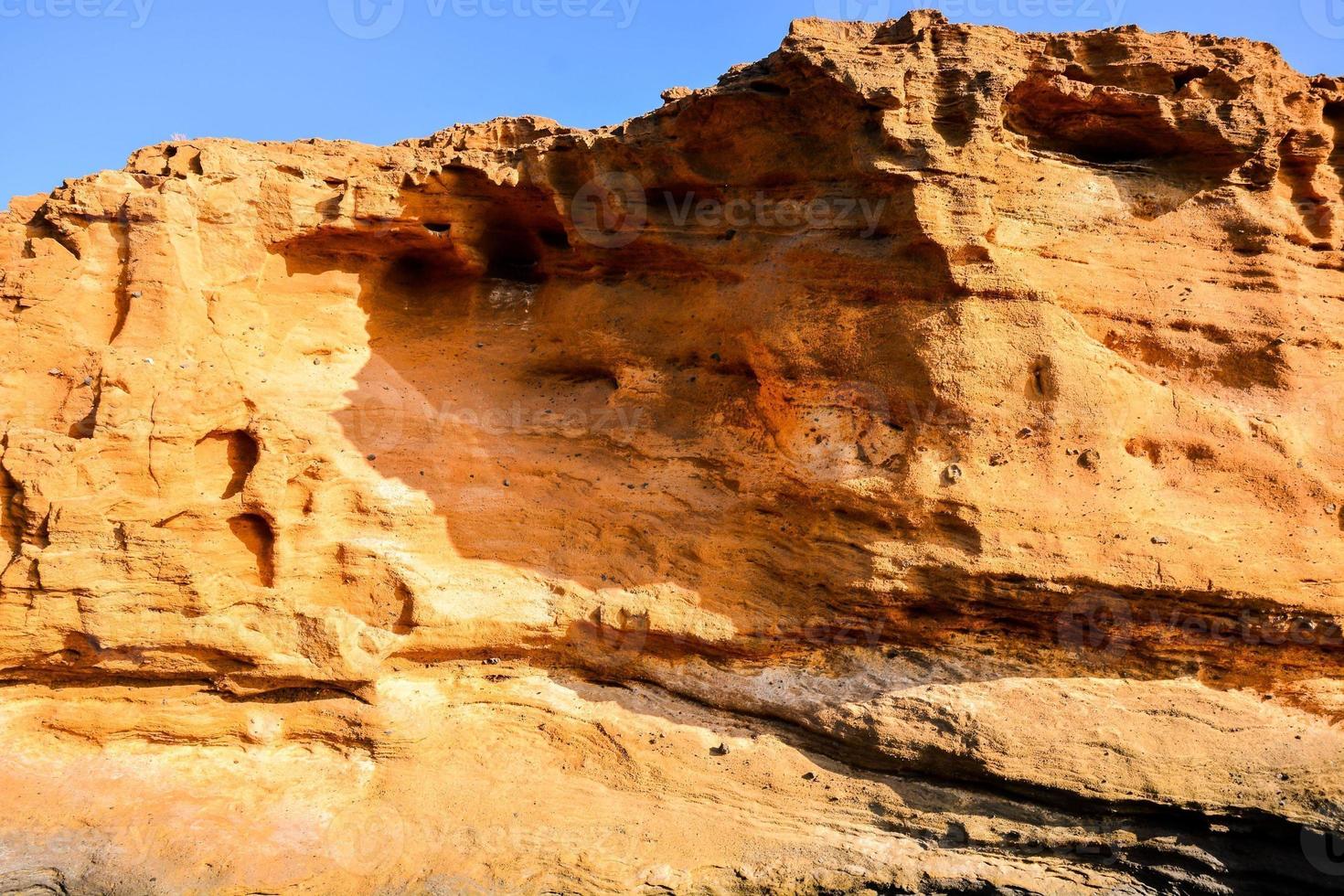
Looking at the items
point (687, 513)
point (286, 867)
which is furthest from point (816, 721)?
point (286, 867)

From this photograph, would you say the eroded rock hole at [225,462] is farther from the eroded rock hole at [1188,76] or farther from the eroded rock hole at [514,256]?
the eroded rock hole at [1188,76]

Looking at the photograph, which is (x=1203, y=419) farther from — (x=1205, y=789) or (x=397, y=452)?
(x=397, y=452)

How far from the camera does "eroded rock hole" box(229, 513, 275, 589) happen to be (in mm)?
5426

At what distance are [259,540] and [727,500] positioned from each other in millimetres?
3039

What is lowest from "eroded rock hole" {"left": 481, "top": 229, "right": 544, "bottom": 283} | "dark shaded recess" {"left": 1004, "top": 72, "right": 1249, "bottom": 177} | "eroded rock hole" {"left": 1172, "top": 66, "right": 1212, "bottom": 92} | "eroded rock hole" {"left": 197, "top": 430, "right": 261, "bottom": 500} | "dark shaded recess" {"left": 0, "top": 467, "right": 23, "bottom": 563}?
"dark shaded recess" {"left": 0, "top": 467, "right": 23, "bottom": 563}

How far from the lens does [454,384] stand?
21.0 ft

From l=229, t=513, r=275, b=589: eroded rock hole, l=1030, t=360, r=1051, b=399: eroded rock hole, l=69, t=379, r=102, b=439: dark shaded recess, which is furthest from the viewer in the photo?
A: l=1030, t=360, r=1051, b=399: eroded rock hole

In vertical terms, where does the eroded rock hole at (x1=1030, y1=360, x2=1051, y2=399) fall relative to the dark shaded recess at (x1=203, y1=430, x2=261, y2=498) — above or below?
above

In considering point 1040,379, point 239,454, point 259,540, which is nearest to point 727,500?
point 1040,379

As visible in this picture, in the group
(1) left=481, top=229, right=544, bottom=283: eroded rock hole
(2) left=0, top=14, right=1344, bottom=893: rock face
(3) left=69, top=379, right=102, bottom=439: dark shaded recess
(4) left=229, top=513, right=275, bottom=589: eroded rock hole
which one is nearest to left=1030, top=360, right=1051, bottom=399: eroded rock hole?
(2) left=0, top=14, right=1344, bottom=893: rock face

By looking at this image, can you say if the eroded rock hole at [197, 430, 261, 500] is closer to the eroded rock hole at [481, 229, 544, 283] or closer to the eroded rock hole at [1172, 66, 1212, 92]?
the eroded rock hole at [481, 229, 544, 283]

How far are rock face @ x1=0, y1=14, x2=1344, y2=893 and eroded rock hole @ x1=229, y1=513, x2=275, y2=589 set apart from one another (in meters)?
0.02

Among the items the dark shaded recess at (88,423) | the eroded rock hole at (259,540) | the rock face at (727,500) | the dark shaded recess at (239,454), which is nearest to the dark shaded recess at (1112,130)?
the rock face at (727,500)

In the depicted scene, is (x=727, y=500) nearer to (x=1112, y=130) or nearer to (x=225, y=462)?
(x=225, y=462)
